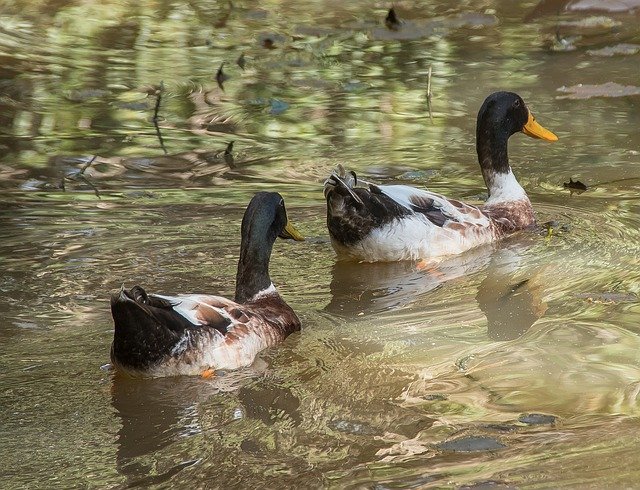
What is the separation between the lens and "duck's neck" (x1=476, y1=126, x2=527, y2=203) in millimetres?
9867

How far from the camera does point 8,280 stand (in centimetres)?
820

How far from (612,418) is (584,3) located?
11819 mm

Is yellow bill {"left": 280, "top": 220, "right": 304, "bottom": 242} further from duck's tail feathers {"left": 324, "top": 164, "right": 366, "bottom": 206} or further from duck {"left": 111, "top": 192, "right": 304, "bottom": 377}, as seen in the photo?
duck's tail feathers {"left": 324, "top": 164, "right": 366, "bottom": 206}

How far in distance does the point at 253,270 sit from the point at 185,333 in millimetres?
1065

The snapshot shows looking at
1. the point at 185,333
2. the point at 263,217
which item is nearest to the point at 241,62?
the point at 263,217

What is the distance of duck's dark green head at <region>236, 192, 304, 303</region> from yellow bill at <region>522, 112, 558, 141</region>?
329 centimetres

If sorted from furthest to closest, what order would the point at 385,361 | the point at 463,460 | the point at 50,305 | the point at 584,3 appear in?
the point at 584,3
the point at 50,305
the point at 385,361
the point at 463,460

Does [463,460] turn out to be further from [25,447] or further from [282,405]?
[25,447]

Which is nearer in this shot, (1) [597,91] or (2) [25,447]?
(2) [25,447]

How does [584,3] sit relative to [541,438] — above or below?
above

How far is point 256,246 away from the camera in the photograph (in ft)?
25.3

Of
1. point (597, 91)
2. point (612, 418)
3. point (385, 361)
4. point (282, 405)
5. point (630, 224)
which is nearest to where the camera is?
point (612, 418)

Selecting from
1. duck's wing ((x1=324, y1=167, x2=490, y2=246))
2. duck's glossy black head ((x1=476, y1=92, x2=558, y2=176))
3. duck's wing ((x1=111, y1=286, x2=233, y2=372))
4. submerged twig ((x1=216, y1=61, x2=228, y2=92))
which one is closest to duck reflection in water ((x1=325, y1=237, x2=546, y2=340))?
duck's wing ((x1=324, y1=167, x2=490, y2=246))

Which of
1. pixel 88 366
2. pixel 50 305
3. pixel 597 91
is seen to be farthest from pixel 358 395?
pixel 597 91
